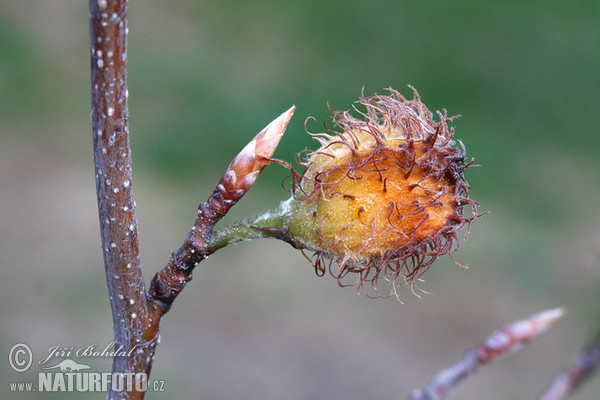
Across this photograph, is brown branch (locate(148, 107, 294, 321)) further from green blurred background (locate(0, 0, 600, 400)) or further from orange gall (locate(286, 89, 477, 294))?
green blurred background (locate(0, 0, 600, 400))

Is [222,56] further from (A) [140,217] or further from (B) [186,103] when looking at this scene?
(A) [140,217]

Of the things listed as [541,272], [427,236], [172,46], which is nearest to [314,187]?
[427,236]

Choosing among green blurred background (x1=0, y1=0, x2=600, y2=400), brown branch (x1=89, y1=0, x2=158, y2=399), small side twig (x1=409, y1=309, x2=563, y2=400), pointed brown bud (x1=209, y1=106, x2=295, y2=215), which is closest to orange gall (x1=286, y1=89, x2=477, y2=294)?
pointed brown bud (x1=209, y1=106, x2=295, y2=215)

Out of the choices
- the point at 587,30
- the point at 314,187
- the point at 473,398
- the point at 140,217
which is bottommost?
the point at 473,398

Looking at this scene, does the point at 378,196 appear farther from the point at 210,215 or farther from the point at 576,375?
the point at 576,375

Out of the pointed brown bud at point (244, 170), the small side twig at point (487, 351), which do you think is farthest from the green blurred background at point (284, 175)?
the pointed brown bud at point (244, 170)

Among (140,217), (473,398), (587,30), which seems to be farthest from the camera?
(587,30)

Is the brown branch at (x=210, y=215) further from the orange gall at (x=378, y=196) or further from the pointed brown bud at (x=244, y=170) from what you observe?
the orange gall at (x=378, y=196)
